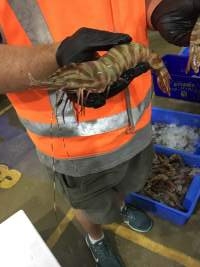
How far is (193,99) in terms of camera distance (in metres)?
3.36

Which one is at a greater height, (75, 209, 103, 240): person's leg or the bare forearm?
the bare forearm

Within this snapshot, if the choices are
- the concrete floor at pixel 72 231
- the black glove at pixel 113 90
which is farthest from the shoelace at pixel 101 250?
the black glove at pixel 113 90

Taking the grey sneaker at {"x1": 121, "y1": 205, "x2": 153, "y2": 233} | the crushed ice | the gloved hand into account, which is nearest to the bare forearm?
the gloved hand

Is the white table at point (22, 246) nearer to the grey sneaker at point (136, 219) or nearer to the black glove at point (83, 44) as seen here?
the black glove at point (83, 44)

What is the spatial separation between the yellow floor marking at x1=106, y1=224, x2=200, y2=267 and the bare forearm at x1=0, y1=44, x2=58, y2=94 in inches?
64.5

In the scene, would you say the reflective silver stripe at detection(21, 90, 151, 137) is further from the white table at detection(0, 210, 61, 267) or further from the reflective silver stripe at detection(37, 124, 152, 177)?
the white table at detection(0, 210, 61, 267)

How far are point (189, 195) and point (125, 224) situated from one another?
1.76 feet

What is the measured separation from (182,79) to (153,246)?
1.60m

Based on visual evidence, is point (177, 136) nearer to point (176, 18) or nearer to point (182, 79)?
point (182, 79)

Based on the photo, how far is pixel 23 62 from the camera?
3.91ft

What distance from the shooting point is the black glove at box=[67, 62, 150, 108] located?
4.02ft

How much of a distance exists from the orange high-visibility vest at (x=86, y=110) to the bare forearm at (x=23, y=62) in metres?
0.10

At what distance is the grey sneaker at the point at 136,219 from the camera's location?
246 cm

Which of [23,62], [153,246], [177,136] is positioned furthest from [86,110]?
[177,136]
